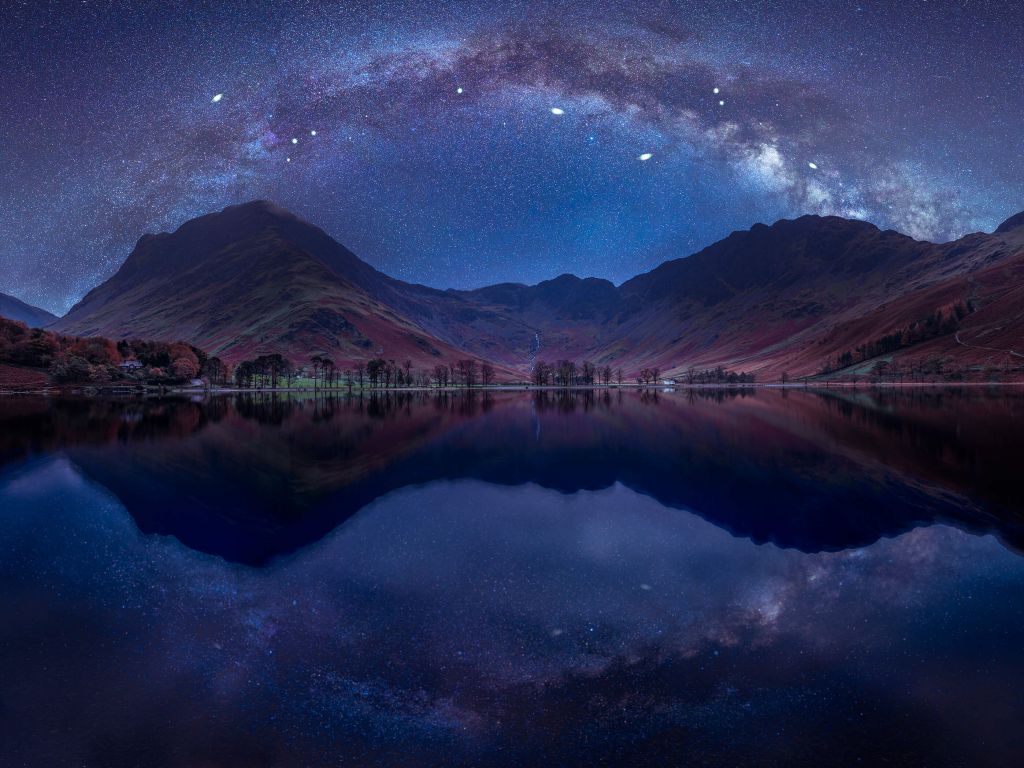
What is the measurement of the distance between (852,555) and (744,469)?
13.8m

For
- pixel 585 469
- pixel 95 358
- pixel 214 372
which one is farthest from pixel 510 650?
pixel 214 372

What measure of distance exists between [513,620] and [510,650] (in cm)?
133

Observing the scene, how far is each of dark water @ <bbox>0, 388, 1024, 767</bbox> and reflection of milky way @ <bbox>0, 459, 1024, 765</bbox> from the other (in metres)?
0.05

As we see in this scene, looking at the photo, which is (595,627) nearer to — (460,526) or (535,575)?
(535,575)

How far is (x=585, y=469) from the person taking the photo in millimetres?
29172

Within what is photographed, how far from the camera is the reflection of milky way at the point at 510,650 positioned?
7.05 m

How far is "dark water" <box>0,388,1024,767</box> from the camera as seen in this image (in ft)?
23.3

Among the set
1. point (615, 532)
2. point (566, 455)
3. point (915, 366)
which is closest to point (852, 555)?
point (615, 532)

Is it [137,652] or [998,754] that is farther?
[137,652]

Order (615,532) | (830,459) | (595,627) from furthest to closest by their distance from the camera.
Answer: (830,459), (615,532), (595,627)

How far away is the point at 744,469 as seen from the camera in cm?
2834

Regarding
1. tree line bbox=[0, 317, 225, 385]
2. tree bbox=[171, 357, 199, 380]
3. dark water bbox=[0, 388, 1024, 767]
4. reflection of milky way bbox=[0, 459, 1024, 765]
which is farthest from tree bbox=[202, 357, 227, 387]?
reflection of milky way bbox=[0, 459, 1024, 765]

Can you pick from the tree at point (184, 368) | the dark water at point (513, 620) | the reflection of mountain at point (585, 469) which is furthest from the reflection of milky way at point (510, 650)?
the tree at point (184, 368)

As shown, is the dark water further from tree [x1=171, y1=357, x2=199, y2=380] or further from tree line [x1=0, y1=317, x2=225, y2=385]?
tree [x1=171, y1=357, x2=199, y2=380]
